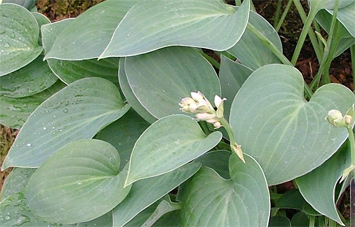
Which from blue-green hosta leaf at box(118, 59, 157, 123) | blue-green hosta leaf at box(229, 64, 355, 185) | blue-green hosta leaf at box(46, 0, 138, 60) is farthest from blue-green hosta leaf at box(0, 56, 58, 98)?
blue-green hosta leaf at box(229, 64, 355, 185)

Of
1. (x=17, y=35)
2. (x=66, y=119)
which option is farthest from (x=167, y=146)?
(x=17, y=35)

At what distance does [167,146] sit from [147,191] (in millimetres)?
106

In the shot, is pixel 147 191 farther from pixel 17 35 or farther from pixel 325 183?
pixel 17 35

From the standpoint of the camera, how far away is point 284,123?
2.40 feet

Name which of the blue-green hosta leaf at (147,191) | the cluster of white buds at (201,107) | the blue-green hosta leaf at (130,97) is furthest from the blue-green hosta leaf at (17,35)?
the cluster of white buds at (201,107)

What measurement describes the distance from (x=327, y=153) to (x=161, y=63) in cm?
35

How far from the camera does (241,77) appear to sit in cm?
90

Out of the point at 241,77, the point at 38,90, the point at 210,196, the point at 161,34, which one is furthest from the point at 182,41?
the point at 38,90

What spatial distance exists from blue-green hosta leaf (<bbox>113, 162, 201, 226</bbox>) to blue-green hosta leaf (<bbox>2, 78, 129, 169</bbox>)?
0.53 ft

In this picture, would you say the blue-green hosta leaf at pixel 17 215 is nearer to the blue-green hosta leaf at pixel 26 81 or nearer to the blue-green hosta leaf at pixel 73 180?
the blue-green hosta leaf at pixel 73 180

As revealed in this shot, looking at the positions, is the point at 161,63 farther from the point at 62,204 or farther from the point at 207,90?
the point at 62,204

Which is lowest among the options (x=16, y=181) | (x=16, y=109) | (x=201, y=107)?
(x=16, y=181)

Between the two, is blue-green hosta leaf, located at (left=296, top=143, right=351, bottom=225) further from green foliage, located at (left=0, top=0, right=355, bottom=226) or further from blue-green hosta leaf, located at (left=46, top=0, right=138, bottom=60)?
blue-green hosta leaf, located at (left=46, top=0, right=138, bottom=60)

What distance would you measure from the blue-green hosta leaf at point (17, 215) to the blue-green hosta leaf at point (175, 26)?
1.23 ft
